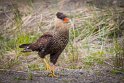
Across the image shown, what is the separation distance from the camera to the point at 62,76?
853 cm

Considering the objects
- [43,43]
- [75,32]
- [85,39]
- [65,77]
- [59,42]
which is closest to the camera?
[65,77]

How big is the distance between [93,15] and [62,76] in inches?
145

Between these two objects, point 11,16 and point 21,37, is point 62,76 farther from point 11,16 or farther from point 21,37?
point 11,16

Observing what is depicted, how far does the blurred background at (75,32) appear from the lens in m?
→ 9.58

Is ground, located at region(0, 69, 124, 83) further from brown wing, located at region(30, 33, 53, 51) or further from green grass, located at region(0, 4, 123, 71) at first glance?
green grass, located at region(0, 4, 123, 71)

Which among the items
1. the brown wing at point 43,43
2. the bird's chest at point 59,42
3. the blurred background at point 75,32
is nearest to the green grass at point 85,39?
the blurred background at point 75,32

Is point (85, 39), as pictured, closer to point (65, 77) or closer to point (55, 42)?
point (55, 42)

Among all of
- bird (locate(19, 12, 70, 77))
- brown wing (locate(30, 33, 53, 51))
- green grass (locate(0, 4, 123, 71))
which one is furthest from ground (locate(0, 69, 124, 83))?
green grass (locate(0, 4, 123, 71))

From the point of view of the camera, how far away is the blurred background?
9578 mm

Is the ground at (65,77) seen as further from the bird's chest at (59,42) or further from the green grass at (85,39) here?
the green grass at (85,39)

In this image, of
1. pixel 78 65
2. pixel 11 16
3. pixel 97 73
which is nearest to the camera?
pixel 97 73

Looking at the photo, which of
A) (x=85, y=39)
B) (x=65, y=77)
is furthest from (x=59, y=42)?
(x=85, y=39)

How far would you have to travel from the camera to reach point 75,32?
11508 mm

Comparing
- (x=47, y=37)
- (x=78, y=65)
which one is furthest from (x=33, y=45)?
(x=78, y=65)
